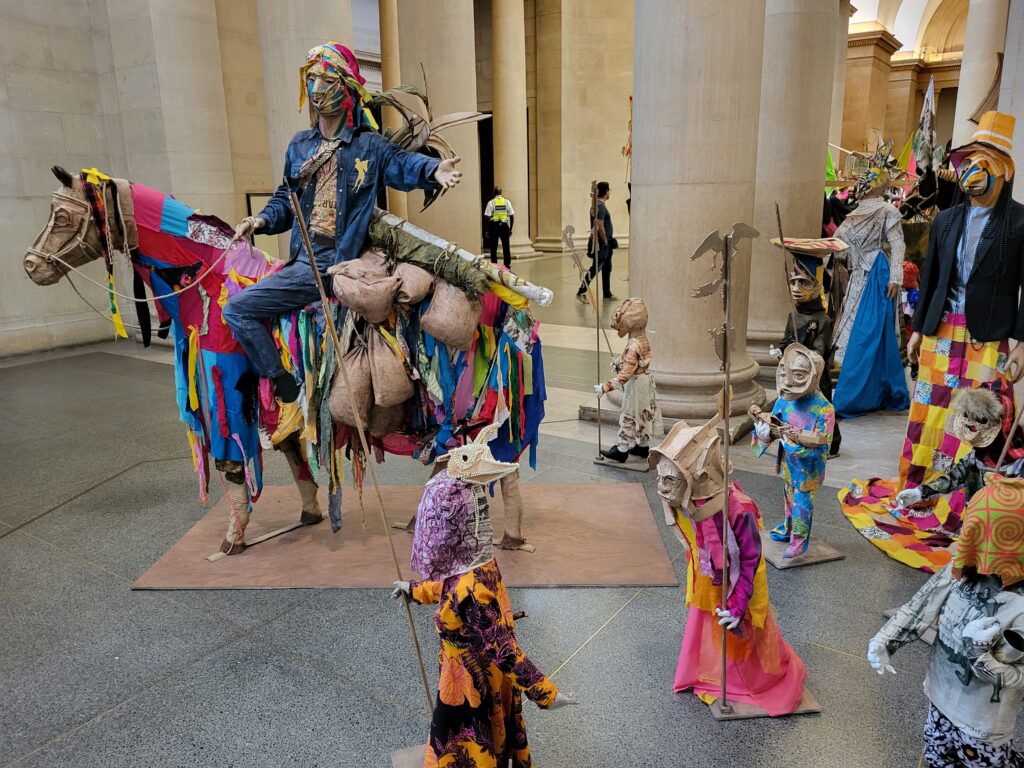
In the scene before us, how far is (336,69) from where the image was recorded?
4.12m

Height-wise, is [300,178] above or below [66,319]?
above

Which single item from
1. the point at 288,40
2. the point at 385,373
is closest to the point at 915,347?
the point at 385,373

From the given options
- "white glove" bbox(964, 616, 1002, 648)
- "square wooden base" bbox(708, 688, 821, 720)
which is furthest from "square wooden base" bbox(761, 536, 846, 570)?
"white glove" bbox(964, 616, 1002, 648)

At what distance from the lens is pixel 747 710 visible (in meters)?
3.14

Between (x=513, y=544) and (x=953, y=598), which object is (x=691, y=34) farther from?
(x=953, y=598)

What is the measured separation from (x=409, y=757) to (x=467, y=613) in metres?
0.94

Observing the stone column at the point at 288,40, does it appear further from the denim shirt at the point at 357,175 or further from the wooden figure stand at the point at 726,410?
the wooden figure stand at the point at 726,410

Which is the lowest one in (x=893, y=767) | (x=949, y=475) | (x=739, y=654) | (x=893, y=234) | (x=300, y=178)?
(x=893, y=767)

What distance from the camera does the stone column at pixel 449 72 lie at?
885 cm

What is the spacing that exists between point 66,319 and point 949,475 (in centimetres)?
1124

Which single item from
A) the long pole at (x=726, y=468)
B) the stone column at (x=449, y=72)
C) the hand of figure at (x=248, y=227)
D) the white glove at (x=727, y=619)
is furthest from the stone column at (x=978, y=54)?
the white glove at (x=727, y=619)

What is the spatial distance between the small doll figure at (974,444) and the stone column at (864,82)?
73.8 ft

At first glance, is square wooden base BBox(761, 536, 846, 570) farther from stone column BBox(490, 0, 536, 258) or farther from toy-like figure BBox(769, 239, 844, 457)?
stone column BBox(490, 0, 536, 258)

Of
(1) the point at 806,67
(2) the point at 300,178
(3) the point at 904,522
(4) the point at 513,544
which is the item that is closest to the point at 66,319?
(2) the point at 300,178
